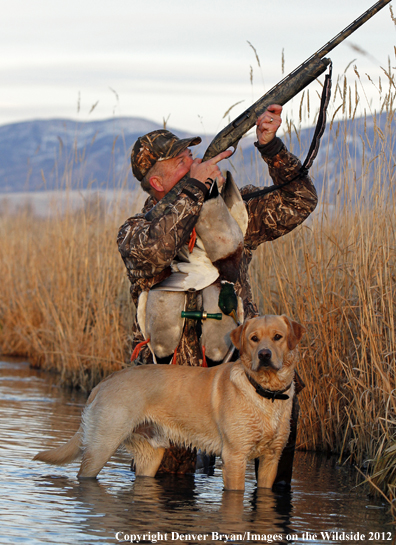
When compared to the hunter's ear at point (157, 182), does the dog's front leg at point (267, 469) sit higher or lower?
lower

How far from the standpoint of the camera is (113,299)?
8219 mm

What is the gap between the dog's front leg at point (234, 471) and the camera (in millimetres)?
4387

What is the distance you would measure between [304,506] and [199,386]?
0.90m

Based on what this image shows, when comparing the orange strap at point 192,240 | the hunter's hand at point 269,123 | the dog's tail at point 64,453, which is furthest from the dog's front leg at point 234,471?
the hunter's hand at point 269,123

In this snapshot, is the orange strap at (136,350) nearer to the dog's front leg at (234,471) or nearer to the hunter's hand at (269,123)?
the dog's front leg at (234,471)

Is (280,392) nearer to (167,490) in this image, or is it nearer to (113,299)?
(167,490)

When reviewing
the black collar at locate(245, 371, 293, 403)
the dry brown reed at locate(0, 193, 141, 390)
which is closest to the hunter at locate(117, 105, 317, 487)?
the black collar at locate(245, 371, 293, 403)

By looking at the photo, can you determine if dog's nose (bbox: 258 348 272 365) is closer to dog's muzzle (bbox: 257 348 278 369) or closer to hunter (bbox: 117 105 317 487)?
dog's muzzle (bbox: 257 348 278 369)

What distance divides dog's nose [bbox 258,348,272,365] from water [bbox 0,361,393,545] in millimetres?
772

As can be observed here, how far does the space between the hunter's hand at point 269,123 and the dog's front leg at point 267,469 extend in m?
1.98

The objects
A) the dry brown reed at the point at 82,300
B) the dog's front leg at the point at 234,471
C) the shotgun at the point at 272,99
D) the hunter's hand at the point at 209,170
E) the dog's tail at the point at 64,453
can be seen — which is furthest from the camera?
the dry brown reed at the point at 82,300

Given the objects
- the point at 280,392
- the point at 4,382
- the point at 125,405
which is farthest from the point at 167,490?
the point at 4,382

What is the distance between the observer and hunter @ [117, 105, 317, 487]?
4.82 metres

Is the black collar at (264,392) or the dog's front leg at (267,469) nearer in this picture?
the black collar at (264,392)
